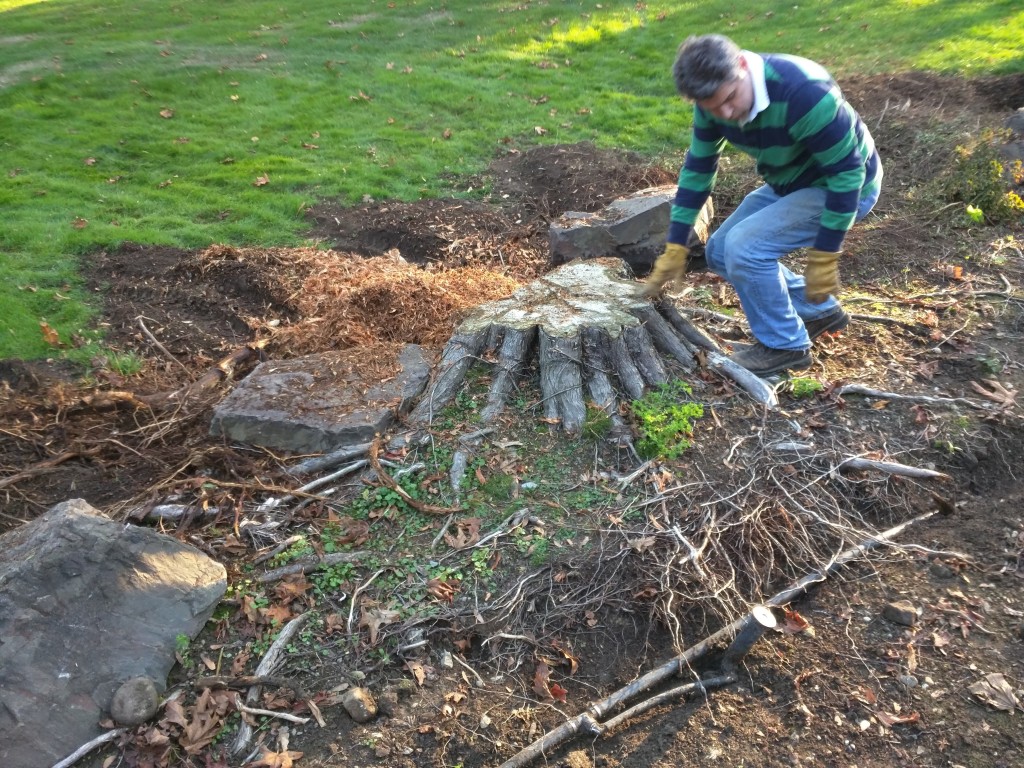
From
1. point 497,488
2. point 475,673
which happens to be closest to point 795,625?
point 475,673

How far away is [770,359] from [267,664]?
126 inches

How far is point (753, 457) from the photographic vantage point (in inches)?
146

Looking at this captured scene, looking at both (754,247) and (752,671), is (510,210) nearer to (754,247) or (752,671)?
(754,247)

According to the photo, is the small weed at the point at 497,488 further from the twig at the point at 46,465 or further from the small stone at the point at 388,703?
the twig at the point at 46,465

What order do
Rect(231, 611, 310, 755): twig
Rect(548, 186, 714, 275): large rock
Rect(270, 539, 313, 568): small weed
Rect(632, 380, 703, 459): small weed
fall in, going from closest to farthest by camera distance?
Rect(231, 611, 310, 755): twig, Rect(270, 539, 313, 568): small weed, Rect(632, 380, 703, 459): small weed, Rect(548, 186, 714, 275): large rock

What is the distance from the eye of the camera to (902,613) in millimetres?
2988

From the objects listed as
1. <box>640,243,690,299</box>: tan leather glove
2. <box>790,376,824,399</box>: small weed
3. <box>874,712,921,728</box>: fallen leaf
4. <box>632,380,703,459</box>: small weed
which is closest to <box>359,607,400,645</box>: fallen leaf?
<box>632,380,703,459</box>: small weed

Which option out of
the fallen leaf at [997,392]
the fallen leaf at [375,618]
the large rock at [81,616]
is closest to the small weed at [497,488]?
the fallen leaf at [375,618]

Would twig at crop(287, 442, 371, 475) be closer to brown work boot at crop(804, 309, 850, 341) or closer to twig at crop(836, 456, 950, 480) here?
twig at crop(836, 456, 950, 480)

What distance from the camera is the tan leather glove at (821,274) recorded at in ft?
12.0

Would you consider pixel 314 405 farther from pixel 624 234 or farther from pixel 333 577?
pixel 624 234

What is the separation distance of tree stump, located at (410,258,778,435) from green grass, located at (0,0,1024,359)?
10.1ft

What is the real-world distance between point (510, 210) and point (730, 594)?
16.4 ft

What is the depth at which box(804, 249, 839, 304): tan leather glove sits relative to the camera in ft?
12.0
